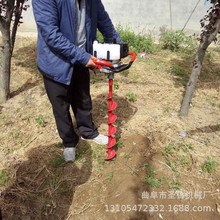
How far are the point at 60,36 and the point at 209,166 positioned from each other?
201cm

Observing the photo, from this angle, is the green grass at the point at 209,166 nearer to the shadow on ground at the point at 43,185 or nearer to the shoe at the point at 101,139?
the shoe at the point at 101,139

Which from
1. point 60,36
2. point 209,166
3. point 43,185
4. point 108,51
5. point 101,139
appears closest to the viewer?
point 60,36

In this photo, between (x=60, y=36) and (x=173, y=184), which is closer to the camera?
(x=60, y=36)

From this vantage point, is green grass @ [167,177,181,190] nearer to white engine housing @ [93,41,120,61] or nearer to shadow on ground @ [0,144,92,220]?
shadow on ground @ [0,144,92,220]

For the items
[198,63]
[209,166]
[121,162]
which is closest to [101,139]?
[121,162]

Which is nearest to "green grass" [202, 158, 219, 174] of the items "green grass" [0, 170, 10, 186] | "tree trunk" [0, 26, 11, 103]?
"green grass" [0, 170, 10, 186]

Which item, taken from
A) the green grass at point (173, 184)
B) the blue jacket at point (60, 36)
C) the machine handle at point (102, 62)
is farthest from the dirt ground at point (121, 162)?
the machine handle at point (102, 62)

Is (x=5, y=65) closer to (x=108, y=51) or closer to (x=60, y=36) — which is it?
(x=60, y=36)

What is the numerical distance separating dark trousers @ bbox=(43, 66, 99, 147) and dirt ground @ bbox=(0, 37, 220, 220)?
9.4 inches

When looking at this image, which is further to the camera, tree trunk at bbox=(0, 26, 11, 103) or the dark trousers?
tree trunk at bbox=(0, 26, 11, 103)

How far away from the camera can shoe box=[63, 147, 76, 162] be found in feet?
8.09

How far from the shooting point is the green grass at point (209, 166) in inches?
93.7

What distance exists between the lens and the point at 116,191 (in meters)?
2.17

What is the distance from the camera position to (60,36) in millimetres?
1744
